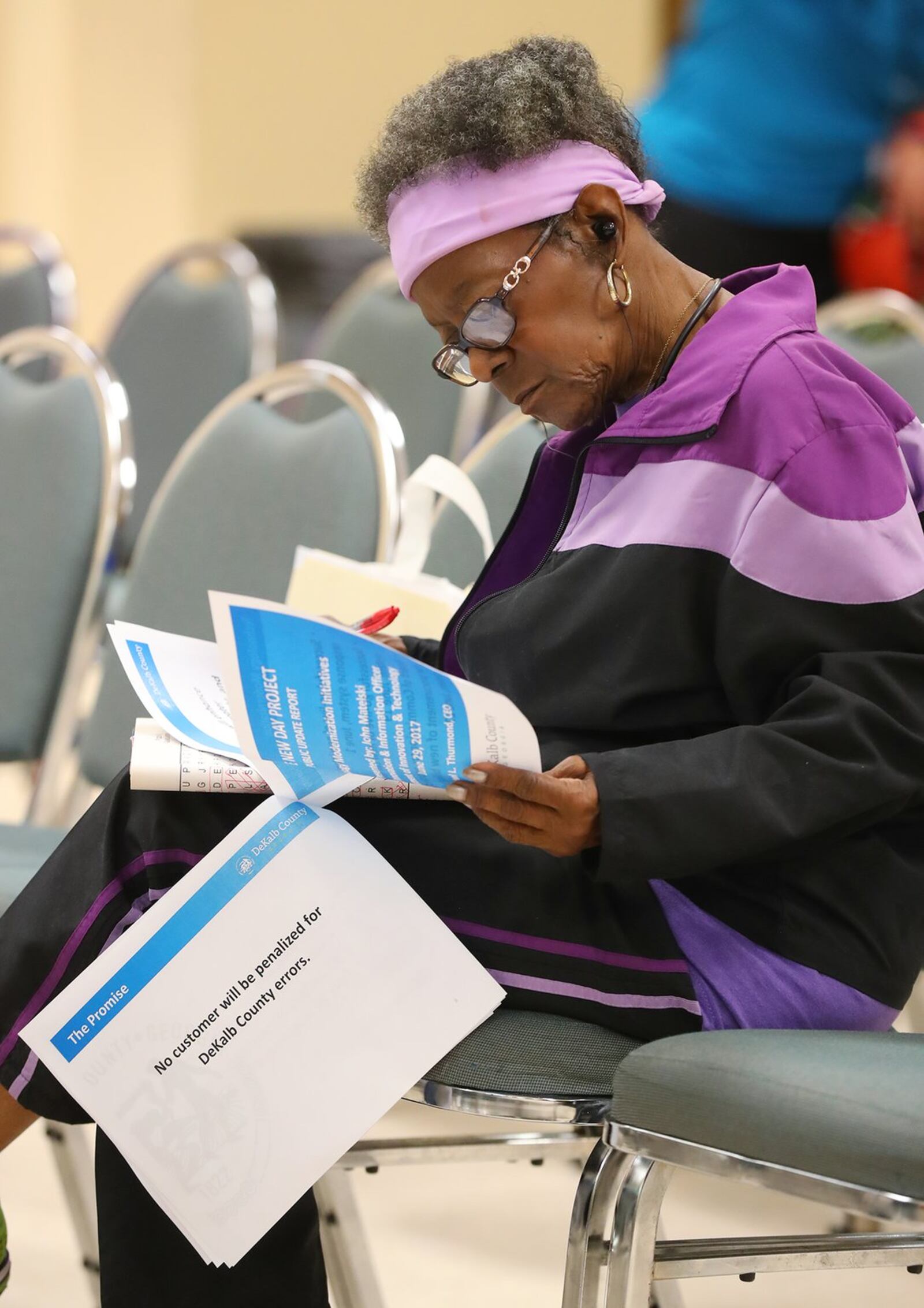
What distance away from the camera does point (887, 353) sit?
5.89ft

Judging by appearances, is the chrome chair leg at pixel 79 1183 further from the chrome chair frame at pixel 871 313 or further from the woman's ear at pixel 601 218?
the chrome chair frame at pixel 871 313

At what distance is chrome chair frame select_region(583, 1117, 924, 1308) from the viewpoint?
1.00m

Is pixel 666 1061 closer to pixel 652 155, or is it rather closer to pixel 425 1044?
pixel 425 1044

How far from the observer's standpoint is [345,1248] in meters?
1.43

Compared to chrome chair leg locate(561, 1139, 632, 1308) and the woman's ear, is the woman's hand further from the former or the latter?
the woman's ear

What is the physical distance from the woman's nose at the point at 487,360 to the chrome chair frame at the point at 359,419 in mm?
578

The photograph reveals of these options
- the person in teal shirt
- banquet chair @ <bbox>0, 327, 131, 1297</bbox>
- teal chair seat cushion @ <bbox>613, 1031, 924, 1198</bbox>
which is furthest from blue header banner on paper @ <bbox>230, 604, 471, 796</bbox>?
the person in teal shirt

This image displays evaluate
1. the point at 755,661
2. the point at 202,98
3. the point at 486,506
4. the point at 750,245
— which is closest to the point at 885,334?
the point at 486,506

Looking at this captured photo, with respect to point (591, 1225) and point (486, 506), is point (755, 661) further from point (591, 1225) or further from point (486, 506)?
point (486, 506)

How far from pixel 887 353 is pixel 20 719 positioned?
3.58ft

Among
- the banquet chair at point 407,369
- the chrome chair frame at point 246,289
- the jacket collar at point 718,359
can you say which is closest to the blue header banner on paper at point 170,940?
the jacket collar at point 718,359

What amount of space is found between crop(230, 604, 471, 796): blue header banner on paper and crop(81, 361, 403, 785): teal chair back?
2.66 feet

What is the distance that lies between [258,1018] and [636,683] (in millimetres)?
337

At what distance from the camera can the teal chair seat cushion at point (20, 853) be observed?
1.50m
